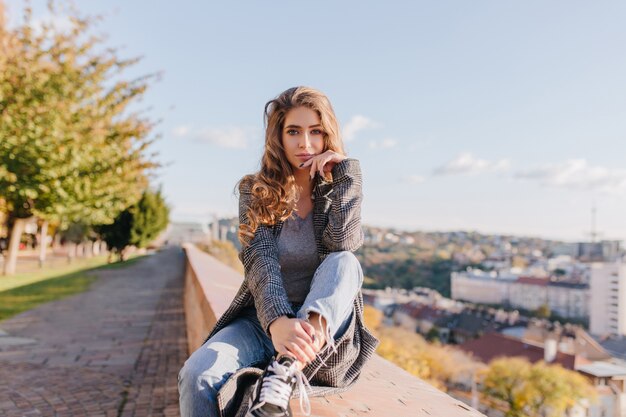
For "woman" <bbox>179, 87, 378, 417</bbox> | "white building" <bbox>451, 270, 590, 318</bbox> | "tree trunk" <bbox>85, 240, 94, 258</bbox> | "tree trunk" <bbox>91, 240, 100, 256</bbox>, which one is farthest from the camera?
"white building" <bbox>451, 270, 590, 318</bbox>

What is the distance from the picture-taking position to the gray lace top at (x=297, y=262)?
6.66 feet

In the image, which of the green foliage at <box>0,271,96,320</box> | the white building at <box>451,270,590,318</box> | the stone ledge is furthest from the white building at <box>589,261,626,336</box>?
the stone ledge

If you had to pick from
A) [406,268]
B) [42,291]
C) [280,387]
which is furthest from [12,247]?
[406,268]

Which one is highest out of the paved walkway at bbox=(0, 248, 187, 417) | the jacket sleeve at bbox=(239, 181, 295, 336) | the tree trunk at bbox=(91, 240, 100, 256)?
the jacket sleeve at bbox=(239, 181, 295, 336)

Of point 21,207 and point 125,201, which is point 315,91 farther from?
point 125,201

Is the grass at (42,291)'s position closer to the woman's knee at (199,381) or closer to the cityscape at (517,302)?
the cityscape at (517,302)

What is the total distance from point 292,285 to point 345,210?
357mm

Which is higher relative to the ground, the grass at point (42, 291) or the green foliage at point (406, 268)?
the grass at point (42, 291)

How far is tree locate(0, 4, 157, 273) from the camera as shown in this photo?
37.5 feet

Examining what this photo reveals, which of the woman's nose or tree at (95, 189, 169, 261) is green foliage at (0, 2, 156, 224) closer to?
tree at (95, 189, 169, 261)

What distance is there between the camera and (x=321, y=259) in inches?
78.7

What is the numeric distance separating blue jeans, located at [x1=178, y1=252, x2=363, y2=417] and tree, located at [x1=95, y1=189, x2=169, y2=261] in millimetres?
19893

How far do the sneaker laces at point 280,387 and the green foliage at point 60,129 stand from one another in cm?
1132

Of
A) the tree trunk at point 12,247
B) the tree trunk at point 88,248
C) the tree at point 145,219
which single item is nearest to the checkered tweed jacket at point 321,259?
the tree trunk at point 12,247
